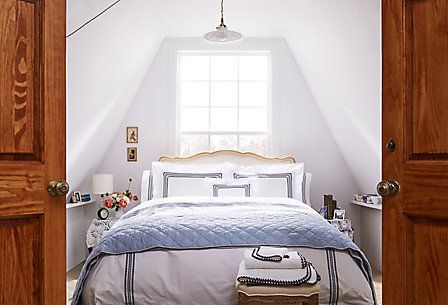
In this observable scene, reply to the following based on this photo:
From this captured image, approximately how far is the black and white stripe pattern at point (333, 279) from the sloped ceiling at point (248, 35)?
1.60 meters

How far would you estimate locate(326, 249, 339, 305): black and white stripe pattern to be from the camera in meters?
3.53

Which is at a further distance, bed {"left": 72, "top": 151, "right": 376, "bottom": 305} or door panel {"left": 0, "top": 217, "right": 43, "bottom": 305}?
bed {"left": 72, "top": 151, "right": 376, "bottom": 305}

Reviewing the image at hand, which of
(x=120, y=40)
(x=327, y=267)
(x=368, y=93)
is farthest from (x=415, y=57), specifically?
(x=120, y=40)

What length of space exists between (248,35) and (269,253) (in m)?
3.38

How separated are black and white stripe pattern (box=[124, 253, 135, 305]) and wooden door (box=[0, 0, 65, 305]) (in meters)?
1.51

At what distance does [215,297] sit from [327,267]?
2.41ft

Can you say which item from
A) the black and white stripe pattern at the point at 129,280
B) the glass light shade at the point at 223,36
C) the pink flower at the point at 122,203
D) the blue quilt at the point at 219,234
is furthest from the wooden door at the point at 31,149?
the pink flower at the point at 122,203

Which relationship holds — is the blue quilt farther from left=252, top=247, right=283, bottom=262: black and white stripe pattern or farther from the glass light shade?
the glass light shade

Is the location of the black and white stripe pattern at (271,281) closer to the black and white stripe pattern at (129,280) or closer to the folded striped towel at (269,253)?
the folded striped towel at (269,253)

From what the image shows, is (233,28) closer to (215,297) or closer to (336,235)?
(336,235)

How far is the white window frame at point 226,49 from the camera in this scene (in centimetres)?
632

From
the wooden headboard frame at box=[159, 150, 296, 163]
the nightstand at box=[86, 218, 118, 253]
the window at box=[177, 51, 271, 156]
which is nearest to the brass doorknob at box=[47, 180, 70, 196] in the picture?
the nightstand at box=[86, 218, 118, 253]

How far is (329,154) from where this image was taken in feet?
20.8

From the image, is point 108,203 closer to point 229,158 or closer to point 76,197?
point 76,197
